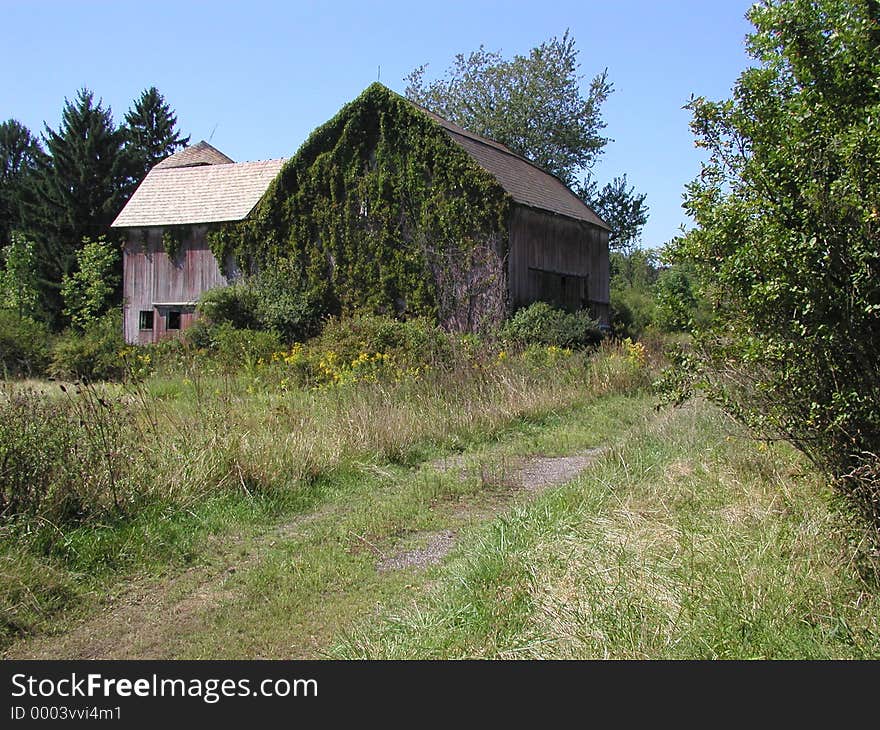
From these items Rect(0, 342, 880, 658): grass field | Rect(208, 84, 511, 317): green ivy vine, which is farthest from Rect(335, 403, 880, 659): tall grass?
Rect(208, 84, 511, 317): green ivy vine

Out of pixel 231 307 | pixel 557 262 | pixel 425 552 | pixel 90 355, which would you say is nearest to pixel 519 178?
pixel 557 262

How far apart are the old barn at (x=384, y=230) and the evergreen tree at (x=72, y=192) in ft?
40.8

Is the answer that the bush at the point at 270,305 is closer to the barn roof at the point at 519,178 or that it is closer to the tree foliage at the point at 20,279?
the barn roof at the point at 519,178

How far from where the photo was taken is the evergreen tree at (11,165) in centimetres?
4731

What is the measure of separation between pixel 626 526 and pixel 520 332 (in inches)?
681

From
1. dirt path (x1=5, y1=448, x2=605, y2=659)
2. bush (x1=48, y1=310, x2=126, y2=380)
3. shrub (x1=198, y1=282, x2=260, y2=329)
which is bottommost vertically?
dirt path (x1=5, y1=448, x2=605, y2=659)

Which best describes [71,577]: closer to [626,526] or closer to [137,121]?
[626,526]

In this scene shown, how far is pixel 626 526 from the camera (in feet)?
18.6

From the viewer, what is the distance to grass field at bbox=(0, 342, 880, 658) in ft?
13.9

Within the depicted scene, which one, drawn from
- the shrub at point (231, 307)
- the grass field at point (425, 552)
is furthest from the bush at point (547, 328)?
the grass field at point (425, 552)

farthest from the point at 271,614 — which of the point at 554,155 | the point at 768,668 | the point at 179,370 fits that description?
the point at 554,155

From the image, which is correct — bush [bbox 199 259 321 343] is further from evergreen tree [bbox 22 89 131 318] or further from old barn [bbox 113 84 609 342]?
evergreen tree [bbox 22 89 131 318]

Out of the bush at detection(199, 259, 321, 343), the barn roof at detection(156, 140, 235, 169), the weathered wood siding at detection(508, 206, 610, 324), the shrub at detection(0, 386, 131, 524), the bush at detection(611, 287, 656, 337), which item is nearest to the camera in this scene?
the shrub at detection(0, 386, 131, 524)

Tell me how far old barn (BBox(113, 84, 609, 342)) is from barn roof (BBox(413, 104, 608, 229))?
0.13m
